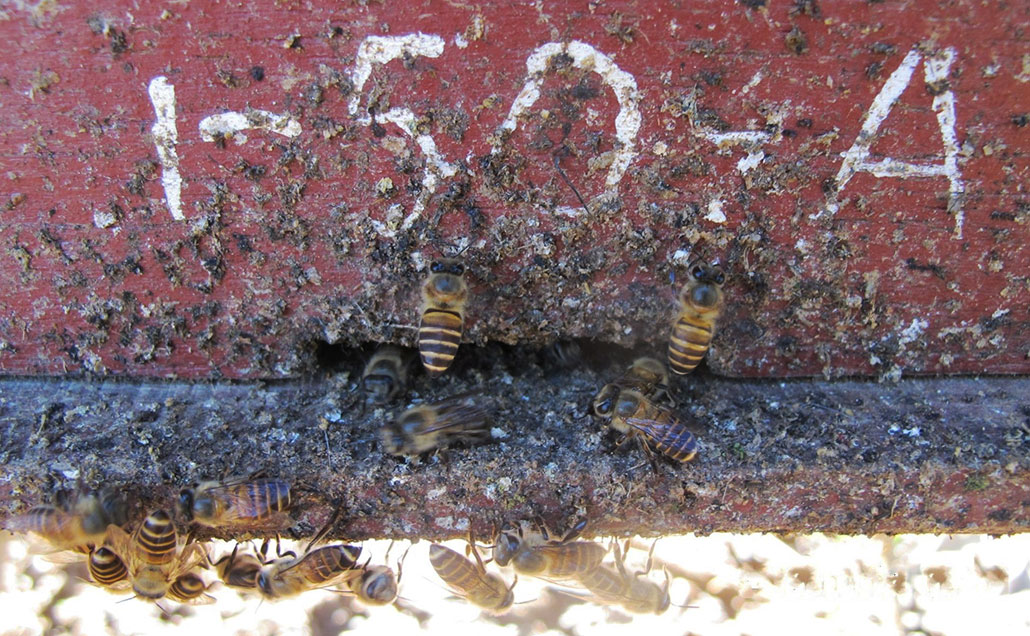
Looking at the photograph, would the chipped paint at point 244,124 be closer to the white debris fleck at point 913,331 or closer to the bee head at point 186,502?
the bee head at point 186,502

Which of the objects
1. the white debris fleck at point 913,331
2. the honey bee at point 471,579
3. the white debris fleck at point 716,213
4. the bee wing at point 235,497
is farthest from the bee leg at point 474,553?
the white debris fleck at point 913,331

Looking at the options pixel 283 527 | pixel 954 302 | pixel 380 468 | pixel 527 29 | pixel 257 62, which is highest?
pixel 527 29

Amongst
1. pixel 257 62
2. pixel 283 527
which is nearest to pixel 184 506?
pixel 283 527

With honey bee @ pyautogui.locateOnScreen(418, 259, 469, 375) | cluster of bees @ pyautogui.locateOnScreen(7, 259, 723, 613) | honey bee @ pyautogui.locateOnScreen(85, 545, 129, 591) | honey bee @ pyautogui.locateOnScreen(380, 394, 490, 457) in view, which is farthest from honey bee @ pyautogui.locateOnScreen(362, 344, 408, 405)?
honey bee @ pyautogui.locateOnScreen(85, 545, 129, 591)

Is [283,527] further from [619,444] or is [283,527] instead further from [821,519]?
[821,519]

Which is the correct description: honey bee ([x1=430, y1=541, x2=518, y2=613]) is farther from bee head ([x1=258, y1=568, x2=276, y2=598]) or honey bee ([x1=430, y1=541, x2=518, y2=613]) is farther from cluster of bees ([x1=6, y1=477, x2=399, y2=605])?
bee head ([x1=258, y1=568, x2=276, y2=598])

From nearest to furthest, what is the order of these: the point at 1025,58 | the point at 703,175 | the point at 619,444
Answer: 1. the point at 1025,58
2. the point at 703,175
3. the point at 619,444

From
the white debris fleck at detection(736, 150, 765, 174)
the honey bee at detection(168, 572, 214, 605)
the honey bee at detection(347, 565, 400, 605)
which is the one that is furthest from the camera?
the honey bee at detection(347, 565, 400, 605)

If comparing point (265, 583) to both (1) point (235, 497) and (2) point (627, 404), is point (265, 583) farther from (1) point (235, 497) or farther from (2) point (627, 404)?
(2) point (627, 404)
